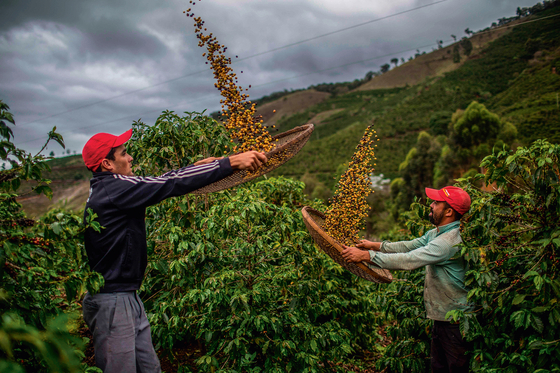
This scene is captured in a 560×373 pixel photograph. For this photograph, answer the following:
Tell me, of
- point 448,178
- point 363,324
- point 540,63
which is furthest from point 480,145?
point 363,324

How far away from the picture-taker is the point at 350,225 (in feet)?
8.65

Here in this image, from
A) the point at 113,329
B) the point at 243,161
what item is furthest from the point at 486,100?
the point at 113,329

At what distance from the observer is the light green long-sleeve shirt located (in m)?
2.34

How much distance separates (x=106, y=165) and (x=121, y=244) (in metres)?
0.47

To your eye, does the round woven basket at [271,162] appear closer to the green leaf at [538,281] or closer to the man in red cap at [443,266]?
the man in red cap at [443,266]

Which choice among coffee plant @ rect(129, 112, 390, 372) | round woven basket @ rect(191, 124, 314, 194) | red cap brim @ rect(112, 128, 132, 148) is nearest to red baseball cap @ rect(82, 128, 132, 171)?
red cap brim @ rect(112, 128, 132, 148)

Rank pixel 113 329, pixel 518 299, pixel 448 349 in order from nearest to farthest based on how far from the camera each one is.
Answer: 1. pixel 113 329
2. pixel 518 299
3. pixel 448 349

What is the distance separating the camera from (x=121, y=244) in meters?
1.71

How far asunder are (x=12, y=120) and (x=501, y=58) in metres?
66.1

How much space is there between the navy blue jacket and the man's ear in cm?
8

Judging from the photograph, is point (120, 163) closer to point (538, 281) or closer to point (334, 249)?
point (334, 249)

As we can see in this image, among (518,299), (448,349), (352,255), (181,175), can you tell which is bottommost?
(448,349)

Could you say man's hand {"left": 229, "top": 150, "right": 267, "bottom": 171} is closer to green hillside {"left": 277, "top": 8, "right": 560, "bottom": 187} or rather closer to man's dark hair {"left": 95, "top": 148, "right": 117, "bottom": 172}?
man's dark hair {"left": 95, "top": 148, "right": 117, "bottom": 172}

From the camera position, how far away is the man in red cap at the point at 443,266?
2.34 meters
